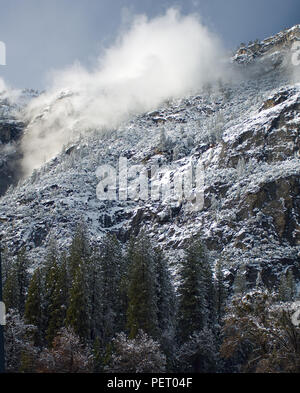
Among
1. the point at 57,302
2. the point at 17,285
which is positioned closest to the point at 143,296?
the point at 57,302

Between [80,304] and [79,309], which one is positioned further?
[80,304]

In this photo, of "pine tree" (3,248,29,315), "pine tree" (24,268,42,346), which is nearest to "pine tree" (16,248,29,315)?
"pine tree" (3,248,29,315)

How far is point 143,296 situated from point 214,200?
300 ft

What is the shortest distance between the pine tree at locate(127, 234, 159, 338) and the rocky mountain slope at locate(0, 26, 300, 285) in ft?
194

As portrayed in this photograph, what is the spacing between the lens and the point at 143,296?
38812 millimetres

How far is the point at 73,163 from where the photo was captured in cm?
18775

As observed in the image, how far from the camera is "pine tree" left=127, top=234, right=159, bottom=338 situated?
123 ft

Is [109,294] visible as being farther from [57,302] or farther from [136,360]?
[136,360]

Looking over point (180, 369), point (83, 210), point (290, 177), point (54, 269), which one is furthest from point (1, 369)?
point (83, 210)

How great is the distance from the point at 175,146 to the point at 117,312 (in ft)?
446

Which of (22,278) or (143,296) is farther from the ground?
(22,278)

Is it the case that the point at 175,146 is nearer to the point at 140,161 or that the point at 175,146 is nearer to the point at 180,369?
the point at 140,161

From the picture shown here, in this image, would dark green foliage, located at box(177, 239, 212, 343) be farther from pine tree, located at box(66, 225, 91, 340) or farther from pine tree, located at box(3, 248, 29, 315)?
pine tree, located at box(3, 248, 29, 315)

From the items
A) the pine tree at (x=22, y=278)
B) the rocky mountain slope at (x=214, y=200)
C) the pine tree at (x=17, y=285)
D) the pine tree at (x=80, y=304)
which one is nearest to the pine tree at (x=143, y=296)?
the pine tree at (x=80, y=304)
